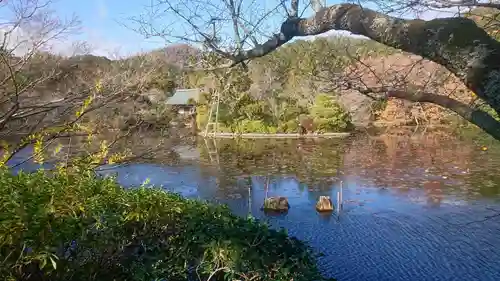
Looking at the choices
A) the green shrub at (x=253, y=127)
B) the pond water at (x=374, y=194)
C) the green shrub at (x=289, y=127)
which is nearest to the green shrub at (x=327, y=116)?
the green shrub at (x=289, y=127)

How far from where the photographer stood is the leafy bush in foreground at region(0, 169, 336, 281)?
1.31 metres

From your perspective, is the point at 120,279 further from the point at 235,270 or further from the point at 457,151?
the point at 457,151

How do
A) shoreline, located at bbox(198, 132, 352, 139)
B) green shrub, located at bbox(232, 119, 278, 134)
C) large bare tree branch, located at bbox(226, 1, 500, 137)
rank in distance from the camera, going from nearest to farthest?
1. large bare tree branch, located at bbox(226, 1, 500, 137)
2. shoreline, located at bbox(198, 132, 352, 139)
3. green shrub, located at bbox(232, 119, 278, 134)

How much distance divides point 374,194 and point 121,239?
25.6 ft

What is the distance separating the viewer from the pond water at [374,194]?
545cm

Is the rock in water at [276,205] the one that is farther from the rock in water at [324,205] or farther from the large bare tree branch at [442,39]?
the large bare tree branch at [442,39]

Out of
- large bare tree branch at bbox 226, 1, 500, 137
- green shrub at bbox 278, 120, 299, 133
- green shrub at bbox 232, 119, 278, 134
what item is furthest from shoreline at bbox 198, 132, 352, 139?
large bare tree branch at bbox 226, 1, 500, 137

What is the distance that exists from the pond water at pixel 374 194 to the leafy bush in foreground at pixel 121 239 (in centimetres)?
64

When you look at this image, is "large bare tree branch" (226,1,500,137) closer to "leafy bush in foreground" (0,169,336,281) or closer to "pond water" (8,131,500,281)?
"leafy bush in foreground" (0,169,336,281)

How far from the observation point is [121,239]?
1.61m

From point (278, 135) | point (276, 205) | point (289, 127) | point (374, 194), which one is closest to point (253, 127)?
point (278, 135)

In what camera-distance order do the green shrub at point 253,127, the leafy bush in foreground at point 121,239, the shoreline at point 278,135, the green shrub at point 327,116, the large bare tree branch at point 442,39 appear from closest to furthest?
the large bare tree branch at point 442,39 → the leafy bush in foreground at point 121,239 → the green shrub at point 327,116 → the shoreline at point 278,135 → the green shrub at point 253,127

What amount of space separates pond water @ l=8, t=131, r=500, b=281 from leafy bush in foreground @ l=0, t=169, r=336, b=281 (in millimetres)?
638

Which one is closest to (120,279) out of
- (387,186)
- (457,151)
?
(387,186)
